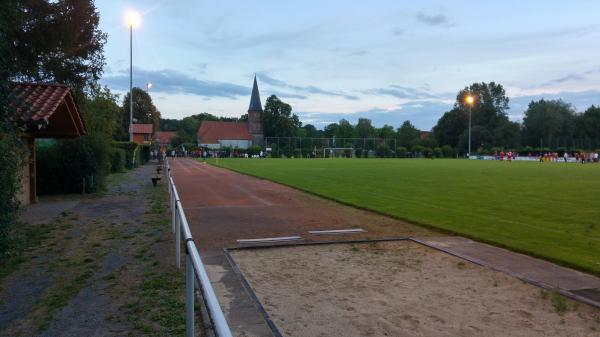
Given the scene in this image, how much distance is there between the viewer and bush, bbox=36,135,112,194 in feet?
62.5

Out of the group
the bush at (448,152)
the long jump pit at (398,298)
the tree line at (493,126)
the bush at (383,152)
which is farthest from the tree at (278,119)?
the long jump pit at (398,298)

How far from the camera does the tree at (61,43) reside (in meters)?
17.1

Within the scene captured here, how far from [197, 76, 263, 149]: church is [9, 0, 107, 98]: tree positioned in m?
94.5

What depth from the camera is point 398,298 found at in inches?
229

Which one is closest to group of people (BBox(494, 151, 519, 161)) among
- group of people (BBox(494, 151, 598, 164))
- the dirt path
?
group of people (BBox(494, 151, 598, 164))

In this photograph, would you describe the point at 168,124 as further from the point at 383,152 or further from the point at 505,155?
the point at 505,155

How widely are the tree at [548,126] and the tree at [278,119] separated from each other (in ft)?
174

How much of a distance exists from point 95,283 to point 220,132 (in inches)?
4460

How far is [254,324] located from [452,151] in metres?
102

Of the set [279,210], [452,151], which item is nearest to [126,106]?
[452,151]

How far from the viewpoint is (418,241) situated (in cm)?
941

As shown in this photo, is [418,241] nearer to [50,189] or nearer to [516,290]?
[516,290]

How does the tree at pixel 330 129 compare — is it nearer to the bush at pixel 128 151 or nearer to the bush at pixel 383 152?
the bush at pixel 383 152

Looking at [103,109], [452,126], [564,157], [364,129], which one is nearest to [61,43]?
[103,109]
